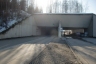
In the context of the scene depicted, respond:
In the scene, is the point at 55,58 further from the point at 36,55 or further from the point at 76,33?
the point at 76,33

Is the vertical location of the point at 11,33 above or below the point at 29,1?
below

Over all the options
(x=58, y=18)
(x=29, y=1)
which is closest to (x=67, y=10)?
(x=29, y=1)

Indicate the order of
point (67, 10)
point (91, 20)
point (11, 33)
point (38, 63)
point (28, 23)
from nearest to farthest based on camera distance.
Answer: point (38, 63) < point (11, 33) < point (28, 23) < point (91, 20) < point (67, 10)

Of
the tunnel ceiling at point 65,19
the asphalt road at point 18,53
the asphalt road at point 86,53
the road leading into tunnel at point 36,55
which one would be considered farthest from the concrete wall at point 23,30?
Result: the asphalt road at point 86,53

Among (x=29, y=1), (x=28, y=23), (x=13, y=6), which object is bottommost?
(x=28, y=23)

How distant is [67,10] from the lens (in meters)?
86.7

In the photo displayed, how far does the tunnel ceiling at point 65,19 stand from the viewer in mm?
43688

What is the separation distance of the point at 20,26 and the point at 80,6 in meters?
59.7

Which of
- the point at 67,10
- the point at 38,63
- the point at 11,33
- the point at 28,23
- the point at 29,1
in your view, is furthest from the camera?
the point at 67,10

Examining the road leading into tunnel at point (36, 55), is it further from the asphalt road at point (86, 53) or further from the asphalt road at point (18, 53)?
the asphalt road at point (86, 53)

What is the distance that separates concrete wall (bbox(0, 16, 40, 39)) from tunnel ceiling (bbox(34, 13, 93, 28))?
3123 millimetres

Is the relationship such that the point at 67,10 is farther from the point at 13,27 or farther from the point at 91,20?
the point at 13,27

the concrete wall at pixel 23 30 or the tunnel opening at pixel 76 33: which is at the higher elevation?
the concrete wall at pixel 23 30

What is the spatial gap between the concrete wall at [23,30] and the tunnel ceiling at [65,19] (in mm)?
3123
